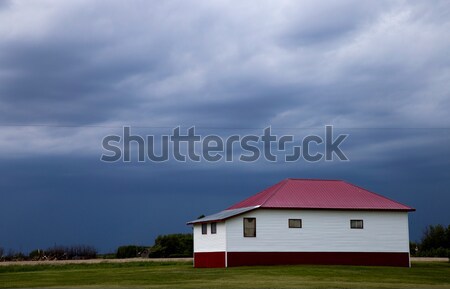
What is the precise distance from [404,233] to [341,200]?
16.7 ft

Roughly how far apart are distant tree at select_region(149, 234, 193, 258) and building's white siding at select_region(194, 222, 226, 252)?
18.4 meters

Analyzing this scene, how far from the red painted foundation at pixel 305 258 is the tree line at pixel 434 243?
917 inches

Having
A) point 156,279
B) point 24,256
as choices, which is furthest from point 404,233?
Result: point 24,256

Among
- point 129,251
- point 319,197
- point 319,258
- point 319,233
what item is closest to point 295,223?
point 319,233

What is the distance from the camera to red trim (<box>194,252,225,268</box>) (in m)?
50.1

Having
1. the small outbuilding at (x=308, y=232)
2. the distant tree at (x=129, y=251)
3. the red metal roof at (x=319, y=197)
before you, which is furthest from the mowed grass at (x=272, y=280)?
the distant tree at (x=129, y=251)

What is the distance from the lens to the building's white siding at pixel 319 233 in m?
50.0

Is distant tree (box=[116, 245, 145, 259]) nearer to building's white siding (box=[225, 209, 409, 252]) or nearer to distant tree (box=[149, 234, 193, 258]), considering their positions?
distant tree (box=[149, 234, 193, 258])

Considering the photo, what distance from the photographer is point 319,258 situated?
166ft

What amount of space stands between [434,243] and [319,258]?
30046 millimetres

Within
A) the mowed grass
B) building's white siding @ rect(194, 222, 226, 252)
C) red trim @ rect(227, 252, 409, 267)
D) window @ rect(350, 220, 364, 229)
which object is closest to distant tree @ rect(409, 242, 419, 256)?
red trim @ rect(227, 252, 409, 267)

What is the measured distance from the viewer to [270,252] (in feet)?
164

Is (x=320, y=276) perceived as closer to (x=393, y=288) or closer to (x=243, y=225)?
(x=393, y=288)

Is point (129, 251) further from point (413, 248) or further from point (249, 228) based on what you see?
point (413, 248)
